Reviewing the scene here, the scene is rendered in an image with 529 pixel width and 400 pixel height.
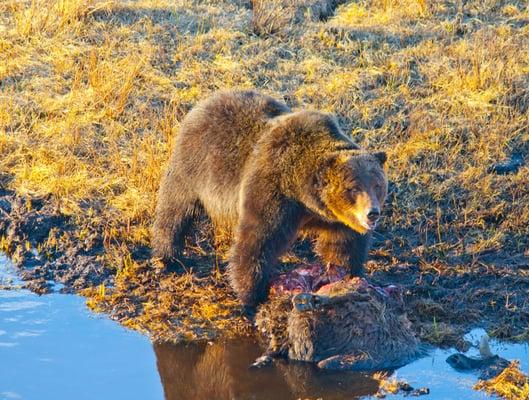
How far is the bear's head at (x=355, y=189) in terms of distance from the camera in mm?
7191

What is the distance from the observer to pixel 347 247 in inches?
307

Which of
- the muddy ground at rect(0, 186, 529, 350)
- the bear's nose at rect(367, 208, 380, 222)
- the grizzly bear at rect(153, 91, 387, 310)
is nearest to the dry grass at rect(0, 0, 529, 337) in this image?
the muddy ground at rect(0, 186, 529, 350)

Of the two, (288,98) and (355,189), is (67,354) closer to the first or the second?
(355,189)

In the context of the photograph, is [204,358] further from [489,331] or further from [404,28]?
[404,28]

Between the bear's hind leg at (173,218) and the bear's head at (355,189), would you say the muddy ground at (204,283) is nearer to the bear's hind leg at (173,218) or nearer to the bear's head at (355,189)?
the bear's hind leg at (173,218)

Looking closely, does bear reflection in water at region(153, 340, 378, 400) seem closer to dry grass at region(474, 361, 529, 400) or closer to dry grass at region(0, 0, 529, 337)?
dry grass at region(0, 0, 529, 337)

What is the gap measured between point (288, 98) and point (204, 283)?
3.09 m

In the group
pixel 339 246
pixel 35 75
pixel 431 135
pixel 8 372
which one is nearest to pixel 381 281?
pixel 339 246

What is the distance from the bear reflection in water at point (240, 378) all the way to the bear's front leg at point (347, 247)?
39.5 inches

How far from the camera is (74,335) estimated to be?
7.43 metres

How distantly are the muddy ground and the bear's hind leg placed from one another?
0.14 meters

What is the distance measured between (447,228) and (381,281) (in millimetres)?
1005

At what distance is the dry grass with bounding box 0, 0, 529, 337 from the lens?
353 inches

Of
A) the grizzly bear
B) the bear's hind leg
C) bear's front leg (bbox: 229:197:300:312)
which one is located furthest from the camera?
the bear's hind leg
